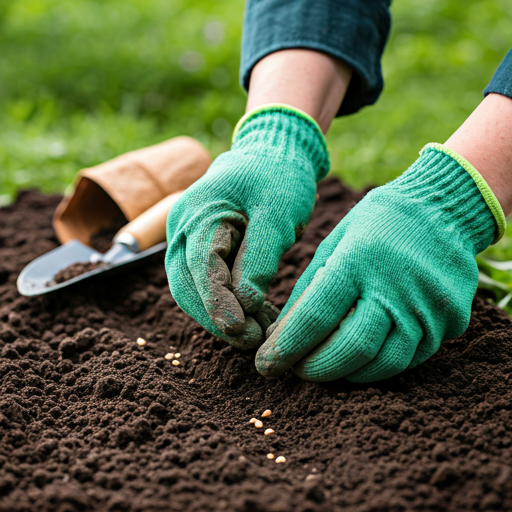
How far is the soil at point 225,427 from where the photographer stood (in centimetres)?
119

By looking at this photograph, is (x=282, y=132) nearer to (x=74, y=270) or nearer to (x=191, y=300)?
(x=191, y=300)

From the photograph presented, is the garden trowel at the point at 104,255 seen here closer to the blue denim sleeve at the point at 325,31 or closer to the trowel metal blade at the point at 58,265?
the trowel metal blade at the point at 58,265

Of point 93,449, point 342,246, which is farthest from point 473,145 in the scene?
point 93,449

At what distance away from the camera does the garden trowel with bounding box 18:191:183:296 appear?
2186mm

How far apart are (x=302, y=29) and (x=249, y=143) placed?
22.6 inches

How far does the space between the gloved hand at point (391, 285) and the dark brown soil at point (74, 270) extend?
1.01 metres

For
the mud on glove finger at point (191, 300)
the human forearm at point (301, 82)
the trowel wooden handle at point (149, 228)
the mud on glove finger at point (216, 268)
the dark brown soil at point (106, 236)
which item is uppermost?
the human forearm at point (301, 82)

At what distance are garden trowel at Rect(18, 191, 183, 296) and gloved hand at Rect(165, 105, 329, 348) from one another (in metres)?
0.62

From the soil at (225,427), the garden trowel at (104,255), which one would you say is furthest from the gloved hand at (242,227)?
the garden trowel at (104,255)

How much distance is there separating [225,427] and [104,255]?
1.14 m

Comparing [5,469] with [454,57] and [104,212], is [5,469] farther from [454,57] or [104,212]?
[454,57]

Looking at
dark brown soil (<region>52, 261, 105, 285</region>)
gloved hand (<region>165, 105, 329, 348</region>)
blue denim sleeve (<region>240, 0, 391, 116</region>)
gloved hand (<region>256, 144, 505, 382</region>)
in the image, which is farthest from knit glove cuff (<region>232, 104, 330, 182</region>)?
dark brown soil (<region>52, 261, 105, 285</region>)

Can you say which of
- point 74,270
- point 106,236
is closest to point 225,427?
point 74,270

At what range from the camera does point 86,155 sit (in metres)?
3.50
